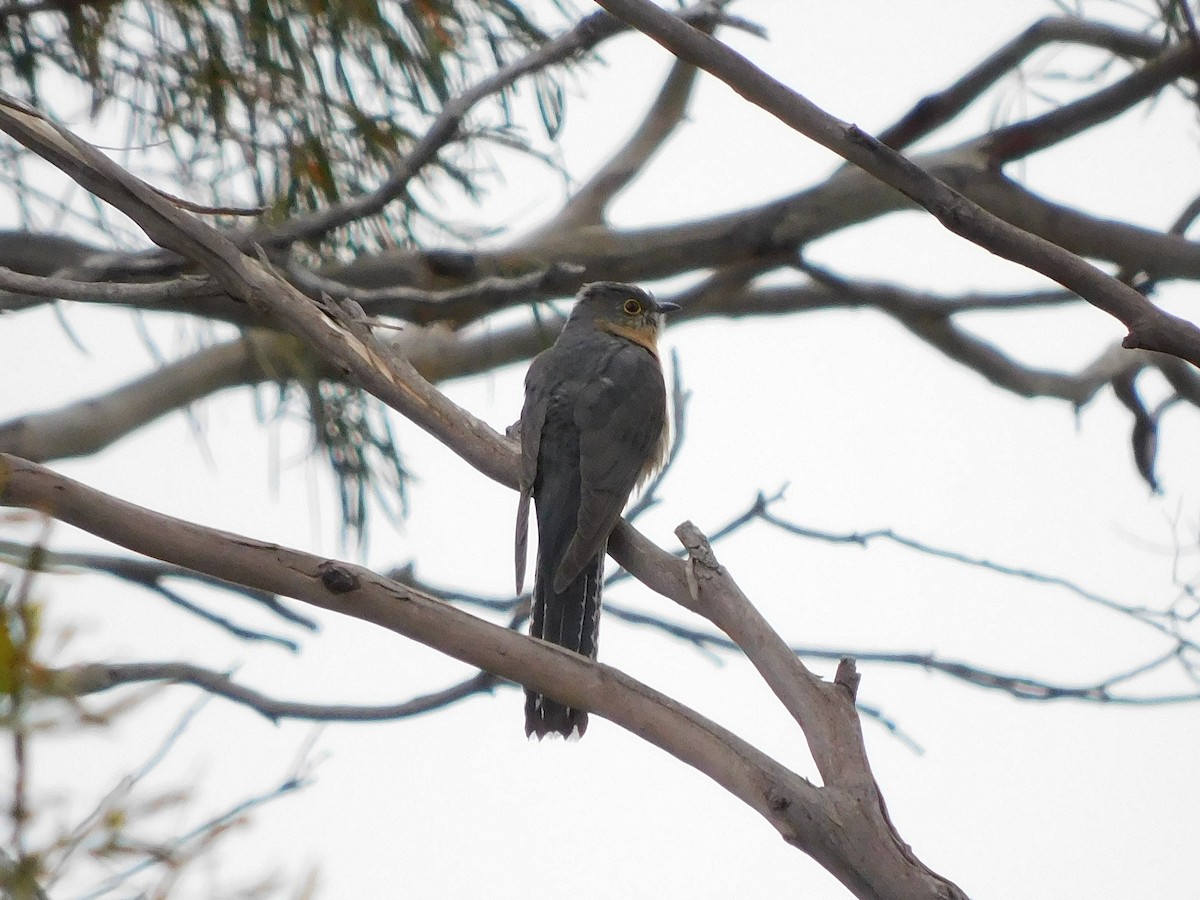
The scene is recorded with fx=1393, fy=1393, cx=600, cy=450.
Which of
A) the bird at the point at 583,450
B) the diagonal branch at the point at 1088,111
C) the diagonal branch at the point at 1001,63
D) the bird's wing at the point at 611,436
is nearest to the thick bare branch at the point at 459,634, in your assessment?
the bird at the point at 583,450

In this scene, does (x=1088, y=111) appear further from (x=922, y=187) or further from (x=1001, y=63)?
(x=922, y=187)

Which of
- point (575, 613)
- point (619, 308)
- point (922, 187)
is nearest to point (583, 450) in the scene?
point (575, 613)

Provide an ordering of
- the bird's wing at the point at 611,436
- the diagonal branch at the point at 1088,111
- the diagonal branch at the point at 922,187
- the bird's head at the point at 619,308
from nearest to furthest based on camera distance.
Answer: the diagonal branch at the point at 922,187
the bird's wing at the point at 611,436
the diagonal branch at the point at 1088,111
the bird's head at the point at 619,308

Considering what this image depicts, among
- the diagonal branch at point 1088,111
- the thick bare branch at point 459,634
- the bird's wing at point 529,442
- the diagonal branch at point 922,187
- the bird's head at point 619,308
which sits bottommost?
the thick bare branch at point 459,634

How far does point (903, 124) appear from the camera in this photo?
16.3ft

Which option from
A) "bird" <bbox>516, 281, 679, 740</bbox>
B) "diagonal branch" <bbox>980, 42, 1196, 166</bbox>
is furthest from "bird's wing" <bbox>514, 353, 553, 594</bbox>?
"diagonal branch" <bbox>980, 42, 1196, 166</bbox>

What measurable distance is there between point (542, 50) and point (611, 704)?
195 centimetres

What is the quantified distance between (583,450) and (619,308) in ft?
4.13

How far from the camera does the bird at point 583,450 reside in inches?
134

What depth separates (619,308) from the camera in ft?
16.3

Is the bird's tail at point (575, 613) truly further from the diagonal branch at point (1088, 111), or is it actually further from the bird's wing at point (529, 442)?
the diagonal branch at point (1088, 111)

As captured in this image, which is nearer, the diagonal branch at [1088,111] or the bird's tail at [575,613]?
Answer: the bird's tail at [575,613]

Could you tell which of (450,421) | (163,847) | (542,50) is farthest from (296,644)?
(163,847)

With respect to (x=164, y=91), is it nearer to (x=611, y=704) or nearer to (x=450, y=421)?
(x=450, y=421)
